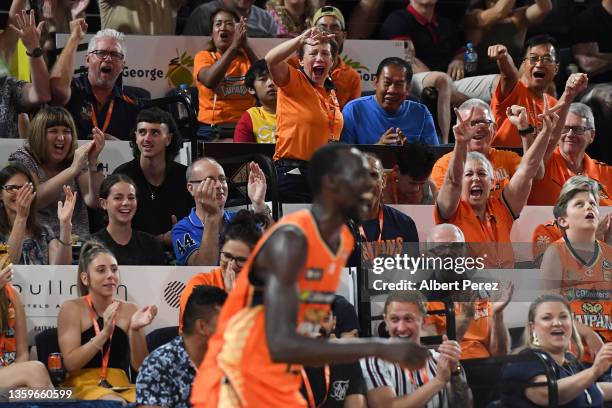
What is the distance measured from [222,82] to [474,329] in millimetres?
3717

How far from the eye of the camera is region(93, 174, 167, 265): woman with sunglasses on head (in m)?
7.45

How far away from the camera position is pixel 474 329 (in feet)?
21.9

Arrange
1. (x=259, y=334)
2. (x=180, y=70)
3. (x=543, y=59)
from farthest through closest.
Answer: (x=180, y=70) → (x=543, y=59) → (x=259, y=334)

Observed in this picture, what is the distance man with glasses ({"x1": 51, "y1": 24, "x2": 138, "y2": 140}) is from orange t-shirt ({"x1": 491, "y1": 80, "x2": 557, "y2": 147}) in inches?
109

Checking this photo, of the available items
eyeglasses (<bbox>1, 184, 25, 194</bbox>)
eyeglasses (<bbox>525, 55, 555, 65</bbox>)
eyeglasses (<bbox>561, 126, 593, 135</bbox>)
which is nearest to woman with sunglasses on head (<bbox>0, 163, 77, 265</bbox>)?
eyeglasses (<bbox>1, 184, 25, 194</bbox>)

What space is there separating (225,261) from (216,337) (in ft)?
5.88

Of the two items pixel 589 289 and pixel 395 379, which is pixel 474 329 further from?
pixel 589 289

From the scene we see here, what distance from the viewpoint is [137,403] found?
18.5 ft

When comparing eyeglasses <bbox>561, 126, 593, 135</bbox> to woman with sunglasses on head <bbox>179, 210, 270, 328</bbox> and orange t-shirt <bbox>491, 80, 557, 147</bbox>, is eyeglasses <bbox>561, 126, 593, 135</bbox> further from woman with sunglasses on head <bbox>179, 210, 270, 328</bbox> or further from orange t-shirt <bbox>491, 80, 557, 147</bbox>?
woman with sunglasses on head <bbox>179, 210, 270, 328</bbox>

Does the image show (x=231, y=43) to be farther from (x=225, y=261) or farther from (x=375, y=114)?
(x=225, y=261)

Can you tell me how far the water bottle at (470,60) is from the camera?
35.3ft

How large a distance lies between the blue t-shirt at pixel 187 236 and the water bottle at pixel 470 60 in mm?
3868

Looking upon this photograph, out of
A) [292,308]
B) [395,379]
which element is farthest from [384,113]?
[292,308]

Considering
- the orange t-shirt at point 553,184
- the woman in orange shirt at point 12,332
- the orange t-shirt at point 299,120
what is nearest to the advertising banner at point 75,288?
the woman in orange shirt at point 12,332
